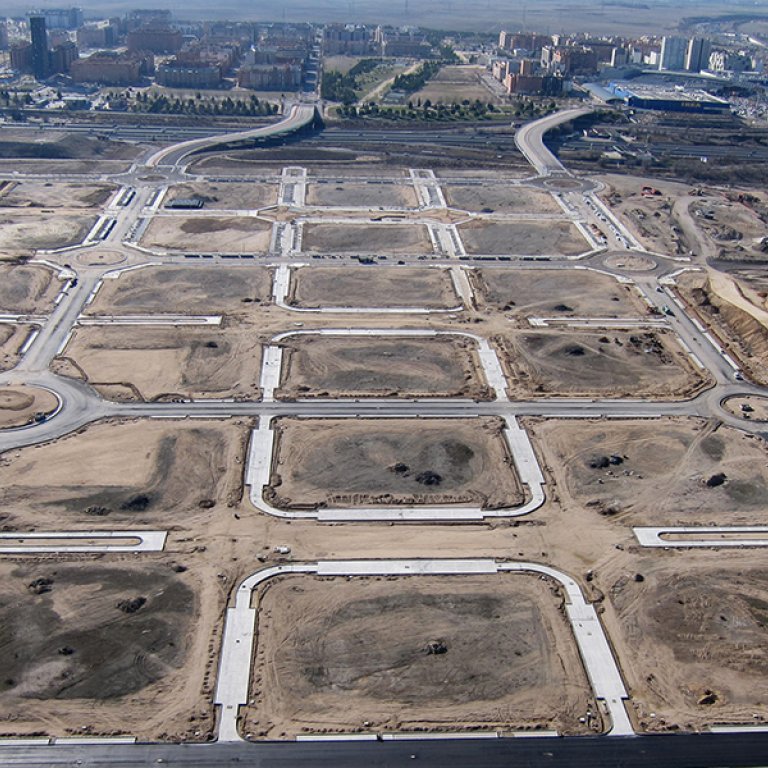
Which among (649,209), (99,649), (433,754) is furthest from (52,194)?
(433,754)

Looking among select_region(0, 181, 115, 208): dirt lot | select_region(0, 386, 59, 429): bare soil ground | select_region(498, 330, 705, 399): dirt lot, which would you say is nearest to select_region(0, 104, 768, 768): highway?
select_region(0, 386, 59, 429): bare soil ground

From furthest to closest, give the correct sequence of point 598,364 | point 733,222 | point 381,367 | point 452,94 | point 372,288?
point 452,94
point 733,222
point 372,288
point 598,364
point 381,367

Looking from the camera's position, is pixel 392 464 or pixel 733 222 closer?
pixel 392 464

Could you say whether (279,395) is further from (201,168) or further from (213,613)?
(201,168)

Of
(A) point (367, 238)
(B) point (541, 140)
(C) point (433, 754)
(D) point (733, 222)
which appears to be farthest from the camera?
(B) point (541, 140)

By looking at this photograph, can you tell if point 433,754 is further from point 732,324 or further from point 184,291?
point 184,291
